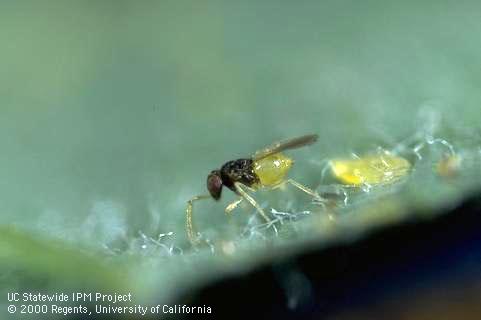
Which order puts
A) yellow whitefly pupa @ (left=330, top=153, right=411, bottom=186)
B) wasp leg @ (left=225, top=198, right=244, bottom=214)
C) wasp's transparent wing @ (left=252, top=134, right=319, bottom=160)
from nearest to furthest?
yellow whitefly pupa @ (left=330, top=153, right=411, bottom=186) < wasp leg @ (left=225, top=198, right=244, bottom=214) < wasp's transparent wing @ (left=252, top=134, right=319, bottom=160)

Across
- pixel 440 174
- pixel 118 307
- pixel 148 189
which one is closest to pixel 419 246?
pixel 440 174

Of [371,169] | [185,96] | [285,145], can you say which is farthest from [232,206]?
[185,96]

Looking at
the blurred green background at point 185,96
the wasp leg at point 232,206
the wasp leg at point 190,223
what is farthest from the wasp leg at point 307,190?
the wasp leg at point 190,223

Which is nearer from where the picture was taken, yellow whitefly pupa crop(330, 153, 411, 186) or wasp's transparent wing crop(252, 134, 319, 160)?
yellow whitefly pupa crop(330, 153, 411, 186)

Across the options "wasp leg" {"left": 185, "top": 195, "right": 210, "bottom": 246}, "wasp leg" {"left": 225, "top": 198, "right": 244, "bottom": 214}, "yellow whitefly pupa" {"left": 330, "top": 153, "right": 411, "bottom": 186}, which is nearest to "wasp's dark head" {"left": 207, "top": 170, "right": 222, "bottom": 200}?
"wasp leg" {"left": 185, "top": 195, "right": 210, "bottom": 246}

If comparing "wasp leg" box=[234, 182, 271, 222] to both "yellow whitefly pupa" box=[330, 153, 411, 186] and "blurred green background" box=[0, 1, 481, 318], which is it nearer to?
"blurred green background" box=[0, 1, 481, 318]

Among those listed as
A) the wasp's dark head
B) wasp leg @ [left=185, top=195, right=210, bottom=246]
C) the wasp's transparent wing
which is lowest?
wasp leg @ [left=185, top=195, right=210, bottom=246]
